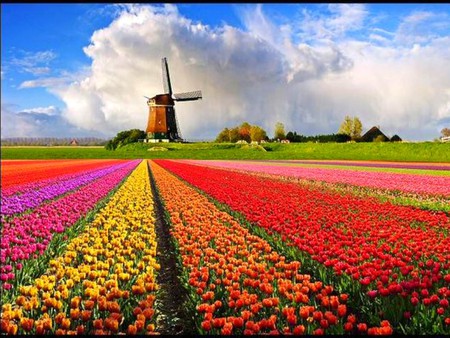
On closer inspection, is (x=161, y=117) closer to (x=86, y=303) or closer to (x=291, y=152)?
(x=291, y=152)

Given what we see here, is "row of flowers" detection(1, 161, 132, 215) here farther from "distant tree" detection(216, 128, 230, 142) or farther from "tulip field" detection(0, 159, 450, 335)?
"distant tree" detection(216, 128, 230, 142)

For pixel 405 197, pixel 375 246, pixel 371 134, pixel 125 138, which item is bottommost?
pixel 405 197

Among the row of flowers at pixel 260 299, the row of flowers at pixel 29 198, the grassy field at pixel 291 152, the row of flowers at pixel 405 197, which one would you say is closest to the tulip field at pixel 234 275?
the row of flowers at pixel 260 299

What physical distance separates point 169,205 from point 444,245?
304 inches

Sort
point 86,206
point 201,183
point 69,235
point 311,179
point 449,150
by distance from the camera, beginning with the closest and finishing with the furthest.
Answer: point 69,235, point 86,206, point 201,183, point 311,179, point 449,150

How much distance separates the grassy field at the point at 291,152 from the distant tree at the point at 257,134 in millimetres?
A: 34308

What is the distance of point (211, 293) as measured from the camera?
185 inches

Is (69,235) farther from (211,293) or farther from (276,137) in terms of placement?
(276,137)

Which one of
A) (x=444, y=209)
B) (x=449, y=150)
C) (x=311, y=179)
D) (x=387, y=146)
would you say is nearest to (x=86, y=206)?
(x=444, y=209)

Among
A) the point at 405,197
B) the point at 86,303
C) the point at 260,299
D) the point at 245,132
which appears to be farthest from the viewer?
the point at 245,132

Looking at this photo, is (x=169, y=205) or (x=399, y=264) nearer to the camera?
(x=399, y=264)

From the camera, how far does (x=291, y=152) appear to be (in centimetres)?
6166

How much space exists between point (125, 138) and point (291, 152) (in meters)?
39.5

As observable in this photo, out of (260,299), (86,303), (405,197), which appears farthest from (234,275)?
(405,197)
